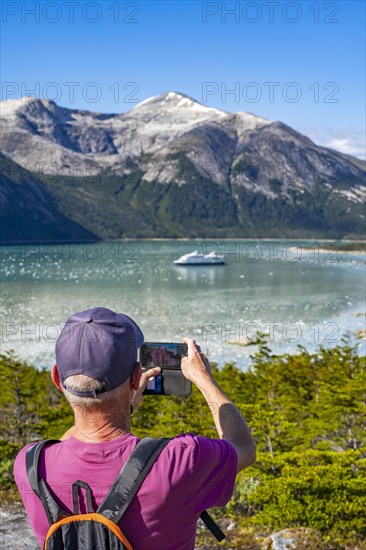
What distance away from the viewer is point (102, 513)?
185 centimetres

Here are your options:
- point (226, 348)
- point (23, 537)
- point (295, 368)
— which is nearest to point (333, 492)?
point (23, 537)

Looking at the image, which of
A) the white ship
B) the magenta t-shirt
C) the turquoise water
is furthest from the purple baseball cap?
the white ship

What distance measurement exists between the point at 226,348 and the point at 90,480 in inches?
981

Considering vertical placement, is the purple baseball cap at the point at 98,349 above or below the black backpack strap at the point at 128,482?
above

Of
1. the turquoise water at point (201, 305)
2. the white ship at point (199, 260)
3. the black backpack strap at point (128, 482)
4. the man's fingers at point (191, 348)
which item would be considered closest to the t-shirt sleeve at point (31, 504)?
the black backpack strap at point (128, 482)

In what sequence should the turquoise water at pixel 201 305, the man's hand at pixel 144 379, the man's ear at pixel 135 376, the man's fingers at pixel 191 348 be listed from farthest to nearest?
the turquoise water at pixel 201 305 → the man's fingers at pixel 191 348 → the man's hand at pixel 144 379 → the man's ear at pixel 135 376

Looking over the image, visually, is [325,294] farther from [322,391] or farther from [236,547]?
[236,547]

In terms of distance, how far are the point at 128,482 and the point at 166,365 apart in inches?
28.8

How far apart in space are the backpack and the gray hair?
192mm

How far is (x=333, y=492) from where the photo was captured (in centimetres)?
693

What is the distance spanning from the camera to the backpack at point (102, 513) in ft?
6.00

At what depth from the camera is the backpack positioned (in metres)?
1.83

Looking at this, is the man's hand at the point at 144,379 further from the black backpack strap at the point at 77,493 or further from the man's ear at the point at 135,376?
the black backpack strap at the point at 77,493

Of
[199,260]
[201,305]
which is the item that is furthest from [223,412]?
[199,260]
